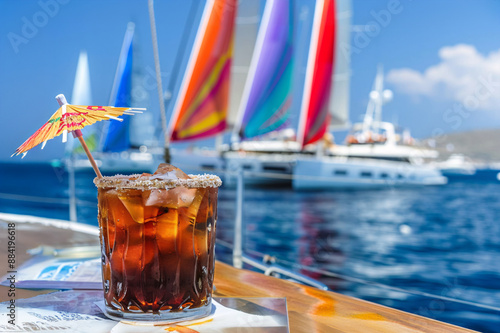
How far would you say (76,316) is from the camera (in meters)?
0.34

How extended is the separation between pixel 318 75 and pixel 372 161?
577cm

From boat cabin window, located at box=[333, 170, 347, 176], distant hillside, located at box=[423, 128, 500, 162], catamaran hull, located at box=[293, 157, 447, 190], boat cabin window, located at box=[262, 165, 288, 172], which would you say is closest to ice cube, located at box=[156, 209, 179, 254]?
catamaran hull, located at box=[293, 157, 447, 190]

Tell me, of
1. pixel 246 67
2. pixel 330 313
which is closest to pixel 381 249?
Result: pixel 330 313

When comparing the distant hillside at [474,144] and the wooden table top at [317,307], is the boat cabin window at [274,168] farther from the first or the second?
the distant hillside at [474,144]

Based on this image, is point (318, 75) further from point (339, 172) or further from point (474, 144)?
point (474, 144)

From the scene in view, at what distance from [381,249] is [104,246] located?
16.2 feet

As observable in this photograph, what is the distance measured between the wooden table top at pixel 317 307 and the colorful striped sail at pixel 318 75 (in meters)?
8.90

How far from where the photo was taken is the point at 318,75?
9352mm

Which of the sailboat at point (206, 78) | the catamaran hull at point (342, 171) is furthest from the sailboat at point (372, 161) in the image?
the sailboat at point (206, 78)

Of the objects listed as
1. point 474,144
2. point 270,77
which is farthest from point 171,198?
point 474,144

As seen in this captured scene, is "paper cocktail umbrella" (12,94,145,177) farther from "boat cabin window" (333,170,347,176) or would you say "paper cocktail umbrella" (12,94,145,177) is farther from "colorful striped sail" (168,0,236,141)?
"boat cabin window" (333,170,347,176)

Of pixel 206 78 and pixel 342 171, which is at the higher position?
pixel 206 78

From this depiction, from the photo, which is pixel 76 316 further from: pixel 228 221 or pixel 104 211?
pixel 228 221

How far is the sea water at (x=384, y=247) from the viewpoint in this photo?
249cm
